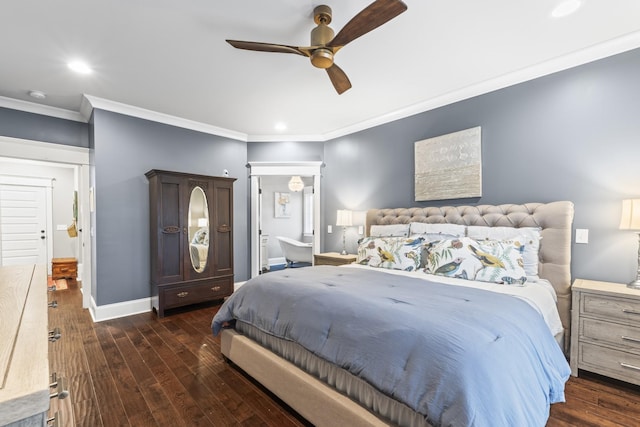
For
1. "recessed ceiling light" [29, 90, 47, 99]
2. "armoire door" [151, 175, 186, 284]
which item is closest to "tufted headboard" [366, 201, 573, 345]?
"armoire door" [151, 175, 186, 284]

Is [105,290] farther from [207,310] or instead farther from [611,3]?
[611,3]

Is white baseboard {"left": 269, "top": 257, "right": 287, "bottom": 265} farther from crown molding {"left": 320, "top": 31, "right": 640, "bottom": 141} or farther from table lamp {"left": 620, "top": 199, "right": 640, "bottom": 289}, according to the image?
table lamp {"left": 620, "top": 199, "right": 640, "bottom": 289}

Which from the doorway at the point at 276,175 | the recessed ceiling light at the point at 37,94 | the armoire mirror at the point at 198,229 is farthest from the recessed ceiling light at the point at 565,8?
the recessed ceiling light at the point at 37,94

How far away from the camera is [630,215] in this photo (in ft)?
7.23

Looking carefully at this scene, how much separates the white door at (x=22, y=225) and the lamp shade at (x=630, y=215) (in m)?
8.36

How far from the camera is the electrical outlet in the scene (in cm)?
257

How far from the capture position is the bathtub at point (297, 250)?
679cm

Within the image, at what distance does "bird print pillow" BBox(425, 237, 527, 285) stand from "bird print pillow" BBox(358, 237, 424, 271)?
216 mm

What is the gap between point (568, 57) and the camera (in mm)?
2635

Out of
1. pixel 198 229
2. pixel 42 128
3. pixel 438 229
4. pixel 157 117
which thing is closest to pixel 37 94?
pixel 42 128

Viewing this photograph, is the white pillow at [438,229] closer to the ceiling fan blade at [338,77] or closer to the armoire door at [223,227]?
the ceiling fan blade at [338,77]

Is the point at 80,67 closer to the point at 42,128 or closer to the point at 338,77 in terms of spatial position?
the point at 42,128

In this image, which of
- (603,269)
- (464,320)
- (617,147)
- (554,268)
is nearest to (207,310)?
(464,320)

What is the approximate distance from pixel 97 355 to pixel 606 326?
4.20 meters
